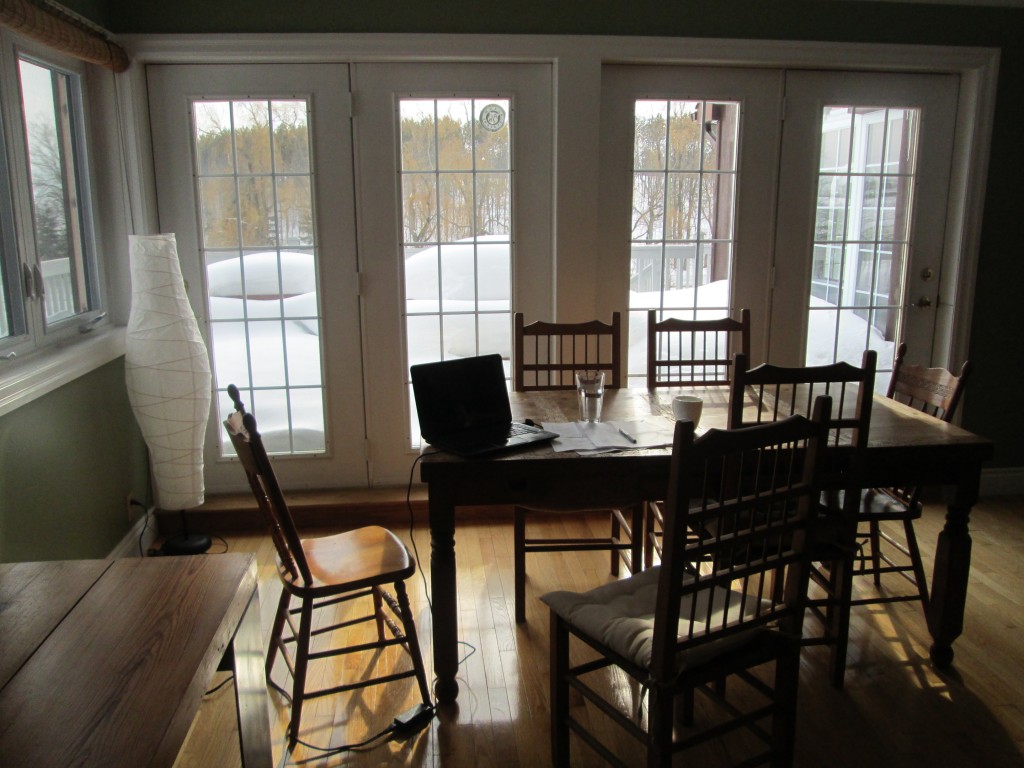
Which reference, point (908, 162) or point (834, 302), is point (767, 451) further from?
point (908, 162)

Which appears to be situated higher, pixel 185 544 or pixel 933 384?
pixel 933 384

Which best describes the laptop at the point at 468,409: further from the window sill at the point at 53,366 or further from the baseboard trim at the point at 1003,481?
the baseboard trim at the point at 1003,481

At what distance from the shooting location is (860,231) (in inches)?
153

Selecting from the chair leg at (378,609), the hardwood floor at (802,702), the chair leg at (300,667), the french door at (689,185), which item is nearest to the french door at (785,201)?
the french door at (689,185)

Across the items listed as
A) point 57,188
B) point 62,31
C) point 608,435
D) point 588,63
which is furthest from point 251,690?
point 588,63

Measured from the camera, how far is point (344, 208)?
3.61m

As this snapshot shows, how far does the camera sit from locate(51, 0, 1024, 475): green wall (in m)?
3.37

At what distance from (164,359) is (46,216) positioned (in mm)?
637

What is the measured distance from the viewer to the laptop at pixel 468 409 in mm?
2295

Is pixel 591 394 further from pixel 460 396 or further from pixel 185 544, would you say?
pixel 185 544

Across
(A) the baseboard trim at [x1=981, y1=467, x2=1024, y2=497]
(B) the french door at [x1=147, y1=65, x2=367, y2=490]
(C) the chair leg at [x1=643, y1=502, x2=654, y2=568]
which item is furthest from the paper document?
(A) the baseboard trim at [x1=981, y1=467, x2=1024, y2=497]

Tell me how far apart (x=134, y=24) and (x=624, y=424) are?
2597 mm

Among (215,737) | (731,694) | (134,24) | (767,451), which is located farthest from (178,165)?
(731,694)

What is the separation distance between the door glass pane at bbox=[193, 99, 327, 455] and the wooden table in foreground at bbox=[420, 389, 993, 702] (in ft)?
4.93
